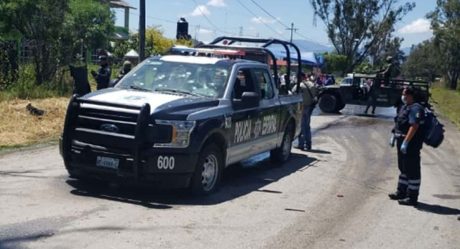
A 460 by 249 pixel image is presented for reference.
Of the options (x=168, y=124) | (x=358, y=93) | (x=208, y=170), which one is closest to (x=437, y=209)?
(x=208, y=170)

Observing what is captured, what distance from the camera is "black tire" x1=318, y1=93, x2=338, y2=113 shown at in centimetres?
2670

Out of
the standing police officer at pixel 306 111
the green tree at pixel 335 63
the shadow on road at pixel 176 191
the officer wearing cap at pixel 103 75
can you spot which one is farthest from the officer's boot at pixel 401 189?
the green tree at pixel 335 63

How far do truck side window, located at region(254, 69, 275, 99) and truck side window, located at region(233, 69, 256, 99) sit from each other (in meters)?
0.28

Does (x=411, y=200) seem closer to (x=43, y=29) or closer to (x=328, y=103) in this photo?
(x=43, y=29)

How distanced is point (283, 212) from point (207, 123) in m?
1.46

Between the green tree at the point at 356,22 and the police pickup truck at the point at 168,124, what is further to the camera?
the green tree at the point at 356,22

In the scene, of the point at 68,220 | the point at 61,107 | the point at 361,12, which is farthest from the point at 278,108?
the point at 361,12

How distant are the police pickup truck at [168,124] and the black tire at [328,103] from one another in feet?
56.4

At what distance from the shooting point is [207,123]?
8102 mm

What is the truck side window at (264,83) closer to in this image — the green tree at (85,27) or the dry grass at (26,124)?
the dry grass at (26,124)

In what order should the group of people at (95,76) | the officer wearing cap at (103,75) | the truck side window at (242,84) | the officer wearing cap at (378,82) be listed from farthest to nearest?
the officer wearing cap at (378,82)
the officer wearing cap at (103,75)
the group of people at (95,76)
the truck side window at (242,84)

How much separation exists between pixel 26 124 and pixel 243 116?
6.51m

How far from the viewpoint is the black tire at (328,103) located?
26.7m

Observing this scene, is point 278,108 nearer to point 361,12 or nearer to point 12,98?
point 12,98
